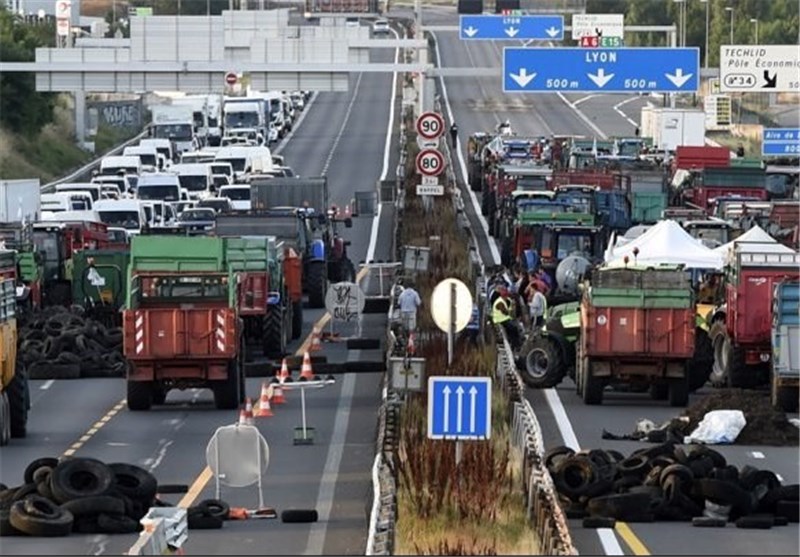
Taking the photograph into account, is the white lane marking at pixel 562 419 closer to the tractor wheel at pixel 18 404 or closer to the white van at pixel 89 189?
the tractor wheel at pixel 18 404

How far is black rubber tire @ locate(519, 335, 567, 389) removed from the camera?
124ft

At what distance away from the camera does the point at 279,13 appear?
89.1 metres

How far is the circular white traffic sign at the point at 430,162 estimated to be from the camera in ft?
170

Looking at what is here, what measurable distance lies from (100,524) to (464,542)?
13.1 ft

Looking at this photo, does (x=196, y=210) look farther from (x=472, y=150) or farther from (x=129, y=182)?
(x=472, y=150)

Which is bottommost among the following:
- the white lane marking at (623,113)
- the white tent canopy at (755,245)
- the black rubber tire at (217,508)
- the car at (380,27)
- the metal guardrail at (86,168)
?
the black rubber tire at (217,508)

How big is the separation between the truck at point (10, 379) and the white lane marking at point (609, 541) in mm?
9030

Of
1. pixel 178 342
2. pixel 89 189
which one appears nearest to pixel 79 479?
pixel 178 342

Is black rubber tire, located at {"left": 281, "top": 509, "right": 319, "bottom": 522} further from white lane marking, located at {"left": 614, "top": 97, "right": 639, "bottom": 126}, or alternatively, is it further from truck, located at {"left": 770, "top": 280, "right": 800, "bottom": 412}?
white lane marking, located at {"left": 614, "top": 97, "right": 639, "bottom": 126}

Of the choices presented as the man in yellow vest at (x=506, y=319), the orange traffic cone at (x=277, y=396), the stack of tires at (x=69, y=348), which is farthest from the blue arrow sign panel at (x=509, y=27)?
the orange traffic cone at (x=277, y=396)

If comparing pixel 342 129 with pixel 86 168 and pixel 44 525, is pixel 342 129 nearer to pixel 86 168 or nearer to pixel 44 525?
pixel 86 168

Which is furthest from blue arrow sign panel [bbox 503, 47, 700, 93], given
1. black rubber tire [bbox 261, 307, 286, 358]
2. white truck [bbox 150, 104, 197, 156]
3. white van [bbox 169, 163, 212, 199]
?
white truck [bbox 150, 104, 197, 156]

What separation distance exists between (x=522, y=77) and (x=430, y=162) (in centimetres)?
1332

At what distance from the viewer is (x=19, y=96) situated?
101 metres
